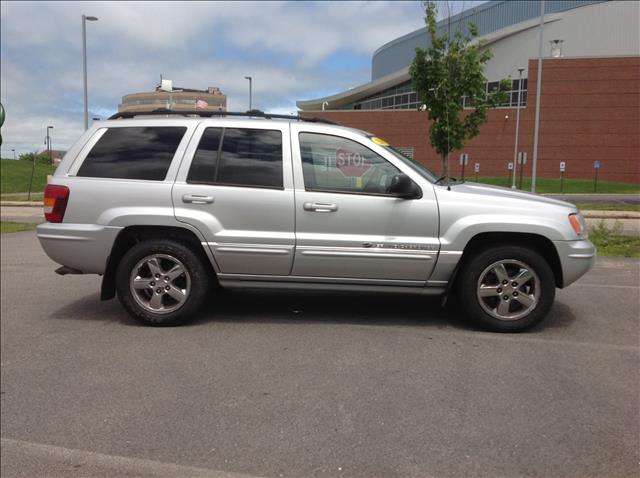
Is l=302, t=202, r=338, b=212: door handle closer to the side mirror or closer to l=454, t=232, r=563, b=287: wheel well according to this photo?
the side mirror

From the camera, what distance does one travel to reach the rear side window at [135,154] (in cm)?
510

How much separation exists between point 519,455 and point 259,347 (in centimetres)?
228

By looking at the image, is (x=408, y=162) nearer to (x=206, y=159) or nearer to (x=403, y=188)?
(x=403, y=188)

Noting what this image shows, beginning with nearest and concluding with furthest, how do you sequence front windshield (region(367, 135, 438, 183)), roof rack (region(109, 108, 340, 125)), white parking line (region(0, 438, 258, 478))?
white parking line (region(0, 438, 258, 478)) < front windshield (region(367, 135, 438, 183)) < roof rack (region(109, 108, 340, 125))

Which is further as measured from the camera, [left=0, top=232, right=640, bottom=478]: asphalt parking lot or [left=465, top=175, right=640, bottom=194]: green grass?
[left=465, top=175, right=640, bottom=194]: green grass

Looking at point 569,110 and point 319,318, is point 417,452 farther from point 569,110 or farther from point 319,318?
point 569,110

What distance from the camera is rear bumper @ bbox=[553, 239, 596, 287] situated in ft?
15.8

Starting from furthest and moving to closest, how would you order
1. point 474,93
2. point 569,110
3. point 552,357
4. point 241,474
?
1. point 569,110
2. point 474,93
3. point 552,357
4. point 241,474

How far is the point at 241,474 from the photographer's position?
280 centimetres

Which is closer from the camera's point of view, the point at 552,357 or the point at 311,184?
the point at 552,357

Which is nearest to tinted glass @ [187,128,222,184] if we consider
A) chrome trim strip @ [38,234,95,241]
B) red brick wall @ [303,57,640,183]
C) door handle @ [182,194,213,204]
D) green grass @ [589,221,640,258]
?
door handle @ [182,194,213,204]

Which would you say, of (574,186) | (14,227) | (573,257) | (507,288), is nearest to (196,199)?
(507,288)

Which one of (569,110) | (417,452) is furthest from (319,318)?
(569,110)

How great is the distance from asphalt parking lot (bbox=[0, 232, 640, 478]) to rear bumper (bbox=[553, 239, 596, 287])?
55cm
